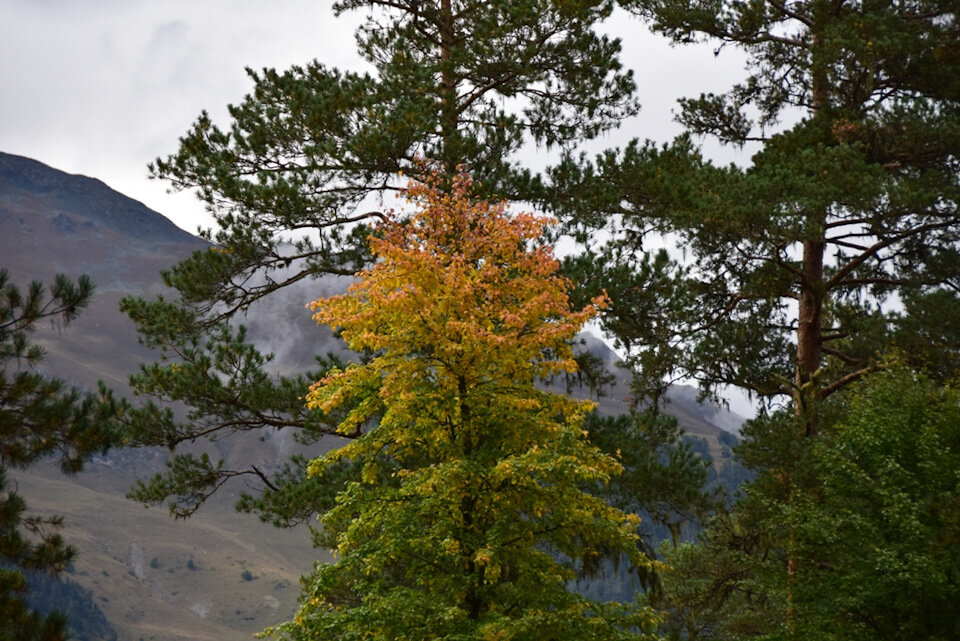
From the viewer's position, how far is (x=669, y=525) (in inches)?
691

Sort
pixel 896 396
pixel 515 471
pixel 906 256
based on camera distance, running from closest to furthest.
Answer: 1. pixel 515 471
2. pixel 896 396
3. pixel 906 256

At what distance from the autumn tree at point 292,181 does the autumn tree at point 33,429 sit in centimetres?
471

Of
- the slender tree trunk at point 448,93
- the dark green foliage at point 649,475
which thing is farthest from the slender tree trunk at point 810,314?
the slender tree trunk at point 448,93

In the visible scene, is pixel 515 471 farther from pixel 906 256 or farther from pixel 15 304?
pixel 906 256

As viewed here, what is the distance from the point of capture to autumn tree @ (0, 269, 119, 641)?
10.2 metres

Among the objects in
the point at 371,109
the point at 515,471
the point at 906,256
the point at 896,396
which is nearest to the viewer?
the point at 515,471

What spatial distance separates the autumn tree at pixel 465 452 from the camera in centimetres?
1022

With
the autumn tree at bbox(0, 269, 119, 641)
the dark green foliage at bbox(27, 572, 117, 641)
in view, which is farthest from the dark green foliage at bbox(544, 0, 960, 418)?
the dark green foliage at bbox(27, 572, 117, 641)

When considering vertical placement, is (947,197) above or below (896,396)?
above

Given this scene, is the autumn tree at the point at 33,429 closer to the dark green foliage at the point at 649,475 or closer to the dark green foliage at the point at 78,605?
the dark green foliage at the point at 649,475

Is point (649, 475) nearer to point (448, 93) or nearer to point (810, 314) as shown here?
point (810, 314)

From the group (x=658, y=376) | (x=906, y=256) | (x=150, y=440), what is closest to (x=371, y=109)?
(x=150, y=440)

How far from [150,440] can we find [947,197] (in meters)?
15.5

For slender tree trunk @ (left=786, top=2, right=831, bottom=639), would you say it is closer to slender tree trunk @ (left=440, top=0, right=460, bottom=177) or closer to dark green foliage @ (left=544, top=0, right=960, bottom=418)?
dark green foliage @ (left=544, top=0, right=960, bottom=418)
